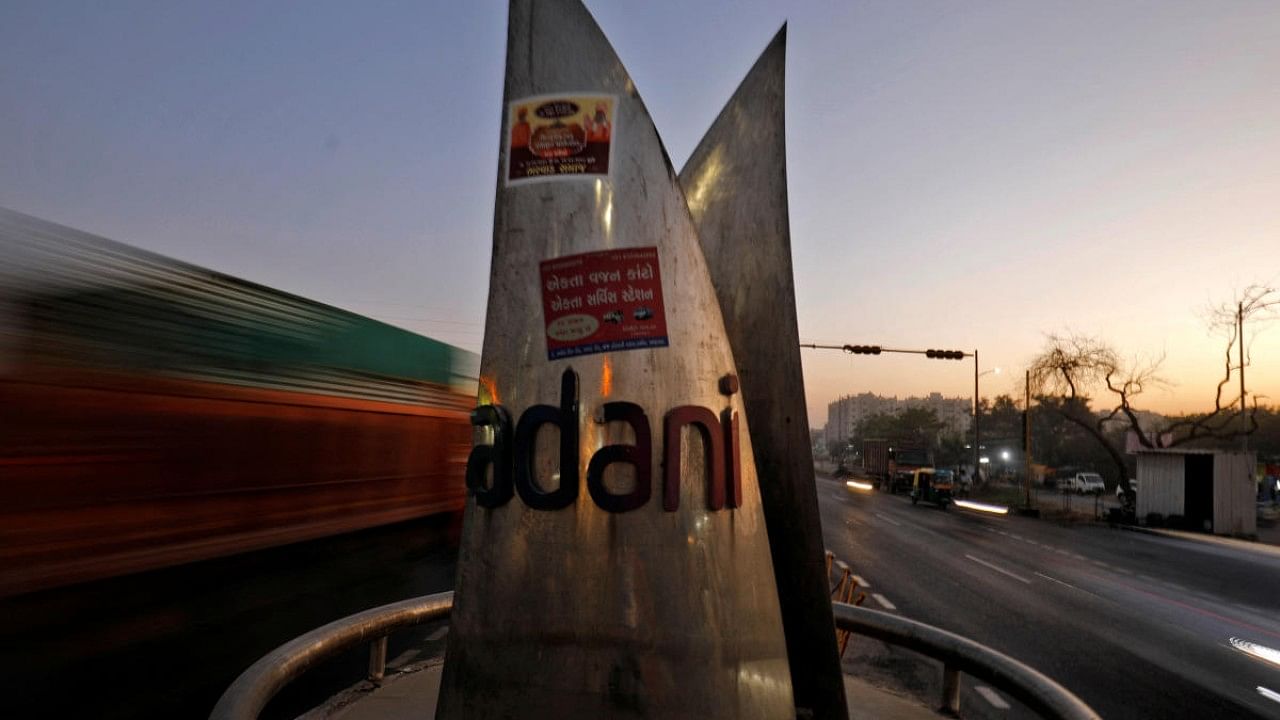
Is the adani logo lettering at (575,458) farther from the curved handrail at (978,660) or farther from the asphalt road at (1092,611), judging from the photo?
the asphalt road at (1092,611)

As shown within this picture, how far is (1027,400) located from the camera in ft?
101

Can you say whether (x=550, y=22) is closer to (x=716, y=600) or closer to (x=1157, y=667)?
(x=716, y=600)

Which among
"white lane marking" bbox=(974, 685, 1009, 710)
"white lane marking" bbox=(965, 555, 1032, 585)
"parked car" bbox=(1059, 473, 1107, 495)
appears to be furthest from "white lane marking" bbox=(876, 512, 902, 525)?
"parked car" bbox=(1059, 473, 1107, 495)

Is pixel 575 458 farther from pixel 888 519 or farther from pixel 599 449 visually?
pixel 888 519

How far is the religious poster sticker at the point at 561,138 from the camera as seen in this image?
266cm

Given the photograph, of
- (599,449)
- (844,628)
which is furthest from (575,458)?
(844,628)

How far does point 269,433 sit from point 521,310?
9.50m

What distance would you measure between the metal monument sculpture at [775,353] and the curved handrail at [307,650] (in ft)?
5.24

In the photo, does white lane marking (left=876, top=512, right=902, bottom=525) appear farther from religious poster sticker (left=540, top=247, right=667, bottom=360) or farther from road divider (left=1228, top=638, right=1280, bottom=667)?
religious poster sticker (left=540, top=247, right=667, bottom=360)

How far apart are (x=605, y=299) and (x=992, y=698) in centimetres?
619

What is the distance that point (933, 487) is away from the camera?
110 ft

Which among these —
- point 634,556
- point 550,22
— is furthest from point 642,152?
point 634,556

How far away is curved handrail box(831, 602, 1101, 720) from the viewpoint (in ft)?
8.64

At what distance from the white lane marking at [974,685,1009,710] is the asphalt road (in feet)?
0.08
